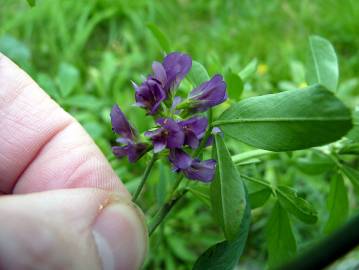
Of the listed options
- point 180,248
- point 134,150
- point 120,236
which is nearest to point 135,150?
point 134,150

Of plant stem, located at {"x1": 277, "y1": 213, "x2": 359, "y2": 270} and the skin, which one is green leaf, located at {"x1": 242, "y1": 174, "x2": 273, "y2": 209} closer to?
the skin

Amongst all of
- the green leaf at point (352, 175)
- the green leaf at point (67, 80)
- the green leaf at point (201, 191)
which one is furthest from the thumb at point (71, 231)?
the green leaf at point (67, 80)

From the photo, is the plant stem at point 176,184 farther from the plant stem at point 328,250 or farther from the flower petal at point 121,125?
the plant stem at point 328,250

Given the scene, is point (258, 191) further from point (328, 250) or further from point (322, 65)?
point (328, 250)

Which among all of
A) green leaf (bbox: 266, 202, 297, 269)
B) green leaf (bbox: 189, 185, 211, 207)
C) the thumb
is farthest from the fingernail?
green leaf (bbox: 266, 202, 297, 269)

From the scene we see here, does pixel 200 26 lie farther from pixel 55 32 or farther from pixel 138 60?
pixel 55 32
